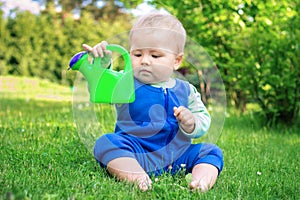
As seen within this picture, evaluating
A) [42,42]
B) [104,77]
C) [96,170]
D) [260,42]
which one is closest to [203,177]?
[96,170]

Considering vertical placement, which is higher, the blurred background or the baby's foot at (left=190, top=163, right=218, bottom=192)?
the baby's foot at (left=190, top=163, right=218, bottom=192)

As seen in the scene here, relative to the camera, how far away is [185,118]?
246 centimetres

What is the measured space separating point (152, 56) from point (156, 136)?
438 mm

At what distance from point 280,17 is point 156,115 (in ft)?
9.22

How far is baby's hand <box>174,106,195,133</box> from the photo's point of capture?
8.04 feet

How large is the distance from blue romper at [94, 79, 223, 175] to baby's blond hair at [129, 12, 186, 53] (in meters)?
0.27

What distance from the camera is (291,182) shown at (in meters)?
2.60

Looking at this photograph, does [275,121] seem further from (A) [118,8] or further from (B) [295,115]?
(A) [118,8]

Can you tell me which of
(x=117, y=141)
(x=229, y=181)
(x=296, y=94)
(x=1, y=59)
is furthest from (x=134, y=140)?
(x=1, y=59)

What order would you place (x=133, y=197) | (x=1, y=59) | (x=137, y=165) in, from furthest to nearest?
(x=1, y=59)
(x=137, y=165)
(x=133, y=197)

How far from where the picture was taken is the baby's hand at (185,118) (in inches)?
96.5

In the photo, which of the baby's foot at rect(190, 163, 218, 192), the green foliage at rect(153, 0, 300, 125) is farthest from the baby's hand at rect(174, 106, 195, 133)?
the green foliage at rect(153, 0, 300, 125)

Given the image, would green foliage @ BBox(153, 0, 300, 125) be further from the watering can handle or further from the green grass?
the watering can handle

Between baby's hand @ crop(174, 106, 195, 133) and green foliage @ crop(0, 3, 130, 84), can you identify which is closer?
baby's hand @ crop(174, 106, 195, 133)
